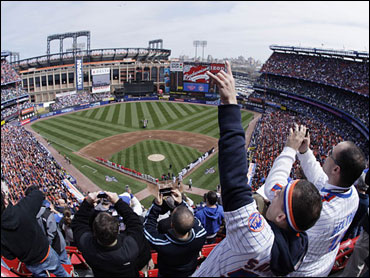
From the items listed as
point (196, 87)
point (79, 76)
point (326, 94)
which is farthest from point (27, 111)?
point (326, 94)

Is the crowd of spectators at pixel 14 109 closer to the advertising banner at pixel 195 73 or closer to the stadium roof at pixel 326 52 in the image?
the advertising banner at pixel 195 73

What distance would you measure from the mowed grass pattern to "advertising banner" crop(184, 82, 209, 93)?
2792 cm

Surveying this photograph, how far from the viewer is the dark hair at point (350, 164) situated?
2.93 metres

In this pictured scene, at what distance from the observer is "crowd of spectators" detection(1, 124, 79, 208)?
719 inches

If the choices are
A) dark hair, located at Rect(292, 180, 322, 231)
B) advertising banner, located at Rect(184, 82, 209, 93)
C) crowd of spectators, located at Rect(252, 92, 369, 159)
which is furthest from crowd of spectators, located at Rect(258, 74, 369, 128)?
dark hair, located at Rect(292, 180, 322, 231)

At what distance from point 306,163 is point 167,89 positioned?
199 feet

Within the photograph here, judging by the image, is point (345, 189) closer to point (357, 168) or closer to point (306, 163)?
point (357, 168)

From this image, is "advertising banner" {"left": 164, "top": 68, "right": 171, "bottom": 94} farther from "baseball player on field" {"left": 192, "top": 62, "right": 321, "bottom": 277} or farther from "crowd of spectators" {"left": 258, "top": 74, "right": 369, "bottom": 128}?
"baseball player on field" {"left": 192, "top": 62, "right": 321, "bottom": 277}

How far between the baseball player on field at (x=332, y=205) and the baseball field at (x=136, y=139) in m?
18.7

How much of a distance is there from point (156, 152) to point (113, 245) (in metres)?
27.5

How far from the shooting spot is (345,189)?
300 cm

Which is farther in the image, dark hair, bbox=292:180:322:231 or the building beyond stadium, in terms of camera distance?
the building beyond stadium

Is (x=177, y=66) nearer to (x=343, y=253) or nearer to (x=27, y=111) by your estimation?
(x=27, y=111)

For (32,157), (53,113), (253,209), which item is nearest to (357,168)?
(253,209)
